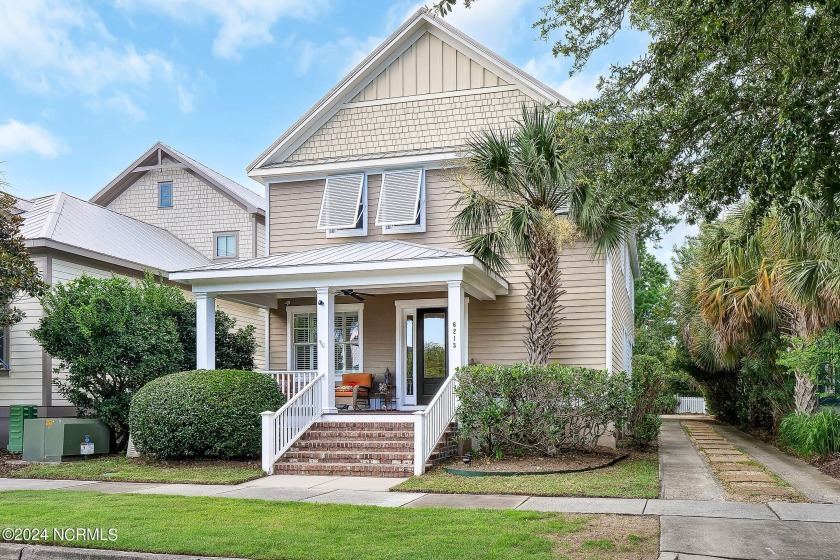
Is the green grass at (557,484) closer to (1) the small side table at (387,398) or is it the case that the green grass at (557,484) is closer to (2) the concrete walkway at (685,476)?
(2) the concrete walkway at (685,476)

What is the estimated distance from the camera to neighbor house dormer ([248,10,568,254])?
1706 cm

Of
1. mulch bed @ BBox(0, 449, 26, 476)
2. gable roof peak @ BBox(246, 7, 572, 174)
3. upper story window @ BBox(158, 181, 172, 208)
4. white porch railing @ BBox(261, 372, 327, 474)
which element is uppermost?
gable roof peak @ BBox(246, 7, 572, 174)

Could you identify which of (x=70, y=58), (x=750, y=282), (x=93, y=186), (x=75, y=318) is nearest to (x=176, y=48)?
(x=70, y=58)

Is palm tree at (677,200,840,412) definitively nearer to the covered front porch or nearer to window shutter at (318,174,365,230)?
the covered front porch

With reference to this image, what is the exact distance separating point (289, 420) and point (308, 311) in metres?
4.79

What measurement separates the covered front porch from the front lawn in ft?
11.8

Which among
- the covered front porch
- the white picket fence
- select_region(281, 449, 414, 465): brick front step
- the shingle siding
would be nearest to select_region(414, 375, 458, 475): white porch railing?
the covered front porch

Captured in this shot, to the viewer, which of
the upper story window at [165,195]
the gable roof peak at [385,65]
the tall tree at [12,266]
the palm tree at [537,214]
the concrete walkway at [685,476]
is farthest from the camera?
the upper story window at [165,195]

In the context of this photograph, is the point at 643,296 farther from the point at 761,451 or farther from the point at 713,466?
the point at 713,466

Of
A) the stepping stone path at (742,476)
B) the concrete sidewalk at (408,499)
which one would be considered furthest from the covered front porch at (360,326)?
the stepping stone path at (742,476)

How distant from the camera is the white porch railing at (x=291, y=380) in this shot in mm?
15184

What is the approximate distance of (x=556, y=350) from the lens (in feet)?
52.5

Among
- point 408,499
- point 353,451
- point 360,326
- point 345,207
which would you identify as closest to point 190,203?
point 345,207

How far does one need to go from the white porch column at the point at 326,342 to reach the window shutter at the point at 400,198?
10.0 feet
